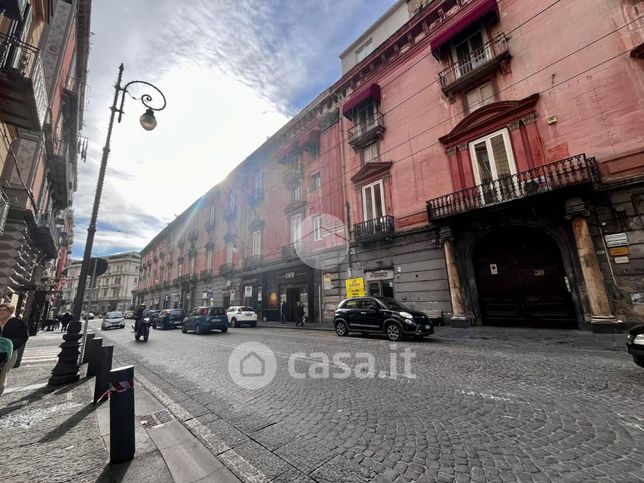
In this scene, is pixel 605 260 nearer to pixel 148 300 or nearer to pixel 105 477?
pixel 105 477

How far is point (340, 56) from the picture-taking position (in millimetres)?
22750

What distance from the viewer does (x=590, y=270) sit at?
9.77 metres

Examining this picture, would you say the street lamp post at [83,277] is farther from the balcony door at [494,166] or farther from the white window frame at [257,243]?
the white window frame at [257,243]

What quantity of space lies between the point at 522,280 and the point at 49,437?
14.8m

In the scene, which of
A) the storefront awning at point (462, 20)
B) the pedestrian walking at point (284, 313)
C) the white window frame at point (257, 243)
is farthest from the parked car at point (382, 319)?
the white window frame at point (257, 243)

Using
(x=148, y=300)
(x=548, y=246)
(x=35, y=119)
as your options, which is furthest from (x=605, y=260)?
(x=148, y=300)

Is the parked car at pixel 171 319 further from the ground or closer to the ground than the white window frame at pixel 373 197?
closer to the ground

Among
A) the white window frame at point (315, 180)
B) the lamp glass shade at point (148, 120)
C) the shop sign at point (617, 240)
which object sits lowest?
the shop sign at point (617, 240)

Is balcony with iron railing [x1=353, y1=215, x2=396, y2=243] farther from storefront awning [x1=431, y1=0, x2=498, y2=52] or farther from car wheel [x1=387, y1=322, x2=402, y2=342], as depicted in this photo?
storefront awning [x1=431, y1=0, x2=498, y2=52]

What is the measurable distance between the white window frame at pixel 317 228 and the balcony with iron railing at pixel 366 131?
589 cm

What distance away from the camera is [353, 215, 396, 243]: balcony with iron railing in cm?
1581

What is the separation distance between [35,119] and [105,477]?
913 cm

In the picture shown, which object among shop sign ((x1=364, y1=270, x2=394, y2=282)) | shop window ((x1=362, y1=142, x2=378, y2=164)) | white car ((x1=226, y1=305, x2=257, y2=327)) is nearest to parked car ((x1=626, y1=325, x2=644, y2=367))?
shop sign ((x1=364, y1=270, x2=394, y2=282))

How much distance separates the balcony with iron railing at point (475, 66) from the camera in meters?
13.2
